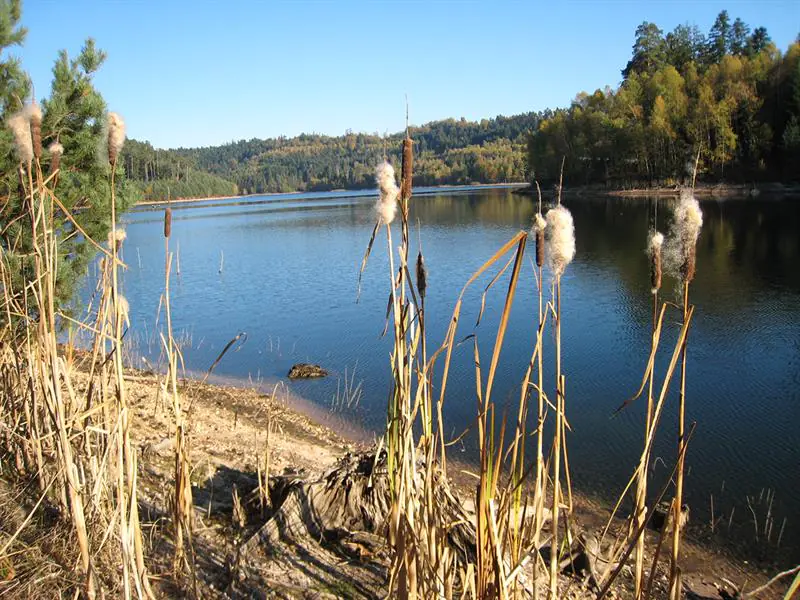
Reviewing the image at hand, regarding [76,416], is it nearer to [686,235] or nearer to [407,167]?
[407,167]

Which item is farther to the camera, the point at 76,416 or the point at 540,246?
the point at 76,416

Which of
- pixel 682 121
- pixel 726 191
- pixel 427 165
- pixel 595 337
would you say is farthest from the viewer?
pixel 427 165

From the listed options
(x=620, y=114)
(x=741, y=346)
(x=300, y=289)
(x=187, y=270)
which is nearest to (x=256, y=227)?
(x=187, y=270)

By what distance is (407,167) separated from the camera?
1.55 metres

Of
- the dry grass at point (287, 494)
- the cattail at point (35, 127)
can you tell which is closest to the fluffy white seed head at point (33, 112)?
the cattail at point (35, 127)

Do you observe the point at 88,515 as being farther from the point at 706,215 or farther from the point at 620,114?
the point at 620,114

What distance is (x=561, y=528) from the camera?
4641 mm

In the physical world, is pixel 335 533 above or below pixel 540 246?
below

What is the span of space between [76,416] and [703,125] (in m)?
51.3

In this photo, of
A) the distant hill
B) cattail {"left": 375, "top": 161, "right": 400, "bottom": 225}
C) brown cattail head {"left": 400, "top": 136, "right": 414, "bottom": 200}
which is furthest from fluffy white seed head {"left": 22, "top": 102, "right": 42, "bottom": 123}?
the distant hill

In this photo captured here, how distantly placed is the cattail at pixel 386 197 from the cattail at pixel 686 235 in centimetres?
84

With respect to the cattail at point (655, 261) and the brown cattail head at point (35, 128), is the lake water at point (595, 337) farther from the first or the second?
the brown cattail head at point (35, 128)

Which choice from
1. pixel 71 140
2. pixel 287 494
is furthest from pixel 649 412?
pixel 71 140

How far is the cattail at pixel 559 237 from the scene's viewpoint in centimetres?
174
